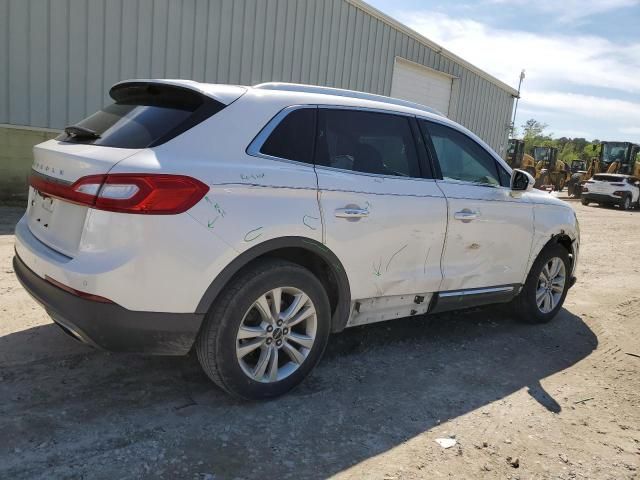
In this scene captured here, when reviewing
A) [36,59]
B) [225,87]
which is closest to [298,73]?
[36,59]

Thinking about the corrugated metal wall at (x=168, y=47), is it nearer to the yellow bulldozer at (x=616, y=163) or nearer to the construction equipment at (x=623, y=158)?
the yellow bulldozer at (x=616, y=163)

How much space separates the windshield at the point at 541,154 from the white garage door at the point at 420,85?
1669 cm

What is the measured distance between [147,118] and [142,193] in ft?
2.00

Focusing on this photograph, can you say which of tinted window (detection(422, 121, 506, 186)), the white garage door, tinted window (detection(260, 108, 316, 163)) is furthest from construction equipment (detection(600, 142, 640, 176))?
tinted window (detection(260, 108, 316, 163))

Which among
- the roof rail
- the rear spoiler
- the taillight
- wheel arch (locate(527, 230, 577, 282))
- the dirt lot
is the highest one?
the roof rail

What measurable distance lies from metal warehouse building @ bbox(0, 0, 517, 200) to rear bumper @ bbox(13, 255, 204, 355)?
7337 mm

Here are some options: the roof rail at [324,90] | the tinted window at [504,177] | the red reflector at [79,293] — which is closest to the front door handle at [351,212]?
the roof rail at [324,90]

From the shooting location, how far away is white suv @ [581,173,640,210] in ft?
72.8

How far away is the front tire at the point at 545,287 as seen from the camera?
16.5 ft

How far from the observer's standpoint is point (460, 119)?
17.3m

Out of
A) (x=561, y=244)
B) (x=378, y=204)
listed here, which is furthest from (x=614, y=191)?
(x=378, y=204)

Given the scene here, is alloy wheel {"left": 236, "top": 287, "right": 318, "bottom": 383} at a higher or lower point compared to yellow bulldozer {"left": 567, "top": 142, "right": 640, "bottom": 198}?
lower

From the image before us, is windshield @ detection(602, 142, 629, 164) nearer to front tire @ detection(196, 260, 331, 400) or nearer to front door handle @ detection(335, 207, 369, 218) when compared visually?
front door handle @ detection(335, 207, 369, 218)

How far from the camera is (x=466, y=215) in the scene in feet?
13.5
